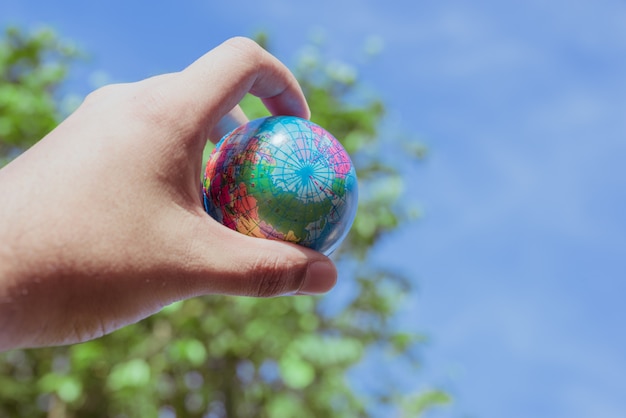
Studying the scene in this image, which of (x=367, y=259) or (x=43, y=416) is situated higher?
(x=367, y=259)

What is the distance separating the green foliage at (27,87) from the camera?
5.10 metres

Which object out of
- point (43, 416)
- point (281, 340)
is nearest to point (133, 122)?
point (281, 340)

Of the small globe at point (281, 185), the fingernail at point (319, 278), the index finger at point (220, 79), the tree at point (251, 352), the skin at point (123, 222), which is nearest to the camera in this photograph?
the skin at point (123, 222)

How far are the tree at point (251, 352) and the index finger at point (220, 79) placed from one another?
282cm

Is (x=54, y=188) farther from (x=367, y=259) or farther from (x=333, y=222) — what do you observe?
(x=367, y=259)

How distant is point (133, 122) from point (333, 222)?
0.79 m

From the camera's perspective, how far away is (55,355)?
19.0 ft

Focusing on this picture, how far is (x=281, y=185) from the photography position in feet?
7.39

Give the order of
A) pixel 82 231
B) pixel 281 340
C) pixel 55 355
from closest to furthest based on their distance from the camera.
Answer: pixel 82 231
pixel 281 340
pixel 55 355

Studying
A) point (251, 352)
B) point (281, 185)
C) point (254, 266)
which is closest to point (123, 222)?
point (254, 266)

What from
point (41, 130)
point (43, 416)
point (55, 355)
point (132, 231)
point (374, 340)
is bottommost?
point (43, 416)

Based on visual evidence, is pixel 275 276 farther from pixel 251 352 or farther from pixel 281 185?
pixel 251 352

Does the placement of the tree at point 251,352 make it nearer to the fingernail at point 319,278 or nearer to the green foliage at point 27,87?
the green foliage at point 27,87

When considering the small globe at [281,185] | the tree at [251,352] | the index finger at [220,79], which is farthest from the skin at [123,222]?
the tree at [251,352]
